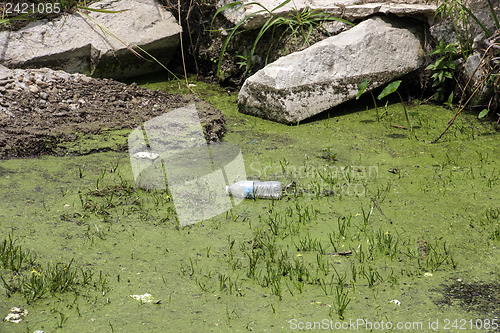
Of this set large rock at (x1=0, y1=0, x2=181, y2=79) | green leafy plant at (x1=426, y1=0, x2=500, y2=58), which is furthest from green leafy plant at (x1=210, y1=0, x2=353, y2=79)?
green leafy plant at (x1=426, y1=0, x2=500, y2=58)

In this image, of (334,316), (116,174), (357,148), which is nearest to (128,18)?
(116,174)

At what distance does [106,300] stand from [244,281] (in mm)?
612

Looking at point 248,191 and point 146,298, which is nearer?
point 146,298

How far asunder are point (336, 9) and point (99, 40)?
7.21 feet

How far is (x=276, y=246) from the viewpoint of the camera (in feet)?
8.59

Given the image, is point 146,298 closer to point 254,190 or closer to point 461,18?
point 254,190

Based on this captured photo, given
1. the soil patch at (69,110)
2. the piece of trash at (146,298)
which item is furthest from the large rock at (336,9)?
the piece of trash at (146,298)

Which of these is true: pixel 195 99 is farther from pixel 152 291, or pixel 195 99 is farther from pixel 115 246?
pixel 152 291

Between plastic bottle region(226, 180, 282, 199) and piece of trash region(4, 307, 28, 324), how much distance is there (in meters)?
1.40

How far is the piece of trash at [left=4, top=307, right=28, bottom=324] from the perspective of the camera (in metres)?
1.98

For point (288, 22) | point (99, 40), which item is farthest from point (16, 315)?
point (288, 22)

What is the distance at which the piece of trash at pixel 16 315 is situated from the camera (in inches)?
77.9

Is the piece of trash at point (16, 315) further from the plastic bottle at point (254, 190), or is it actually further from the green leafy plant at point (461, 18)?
the green leafy plant at point (461, 18)

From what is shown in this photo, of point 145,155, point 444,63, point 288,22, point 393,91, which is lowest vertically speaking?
point 145,155
